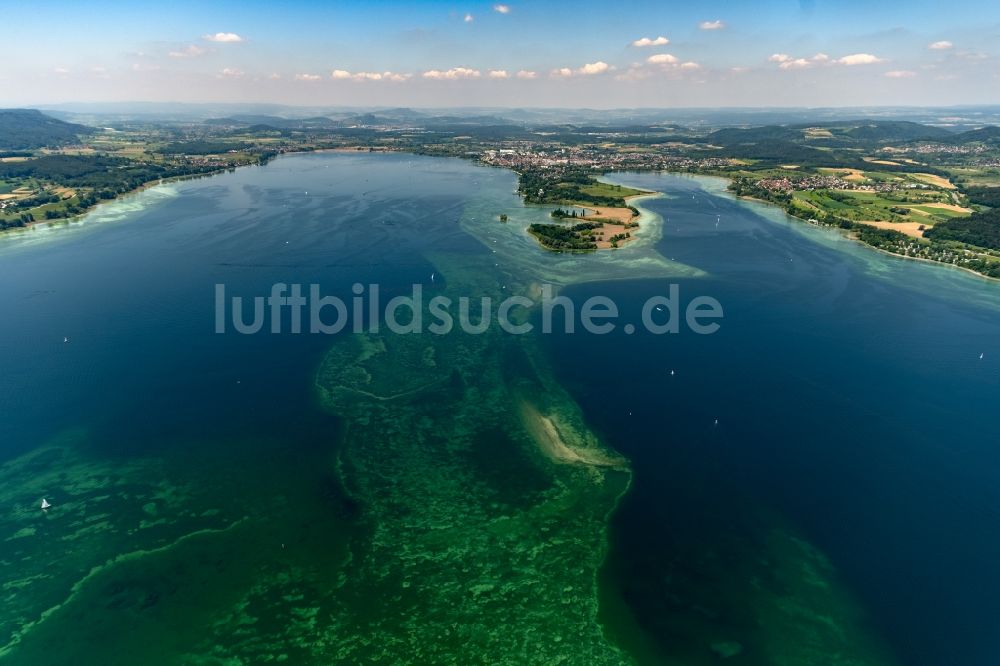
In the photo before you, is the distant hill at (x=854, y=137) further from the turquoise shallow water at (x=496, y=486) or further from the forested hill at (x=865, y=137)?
the turquoise shallow water at (x=496, y=486)

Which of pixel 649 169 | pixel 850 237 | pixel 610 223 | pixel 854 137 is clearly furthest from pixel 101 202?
pixel 854 137

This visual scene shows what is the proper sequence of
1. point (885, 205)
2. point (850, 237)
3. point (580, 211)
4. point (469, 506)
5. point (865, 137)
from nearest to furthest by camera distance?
1. point (469, 506)
2. point (850, 237)
3. point (580, 211)
4. point (885, 205)
5. point (865, 137)

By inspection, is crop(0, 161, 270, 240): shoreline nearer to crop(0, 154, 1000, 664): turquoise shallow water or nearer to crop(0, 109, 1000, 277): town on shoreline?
crop(0, 109, 1000, 277): town on shoreline

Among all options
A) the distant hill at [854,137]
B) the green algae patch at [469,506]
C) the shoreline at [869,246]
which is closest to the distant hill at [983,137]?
the distant hill at [854,137]

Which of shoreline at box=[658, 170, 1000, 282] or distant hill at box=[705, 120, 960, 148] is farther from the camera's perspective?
distant hill at box=[705, 120, 960, 148]

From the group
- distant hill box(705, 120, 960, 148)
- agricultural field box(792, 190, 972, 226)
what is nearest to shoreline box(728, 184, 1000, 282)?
agricultural field box(792, 190, 972, 226)

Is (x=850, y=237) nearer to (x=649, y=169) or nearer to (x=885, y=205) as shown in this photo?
(x=885, y=205)
